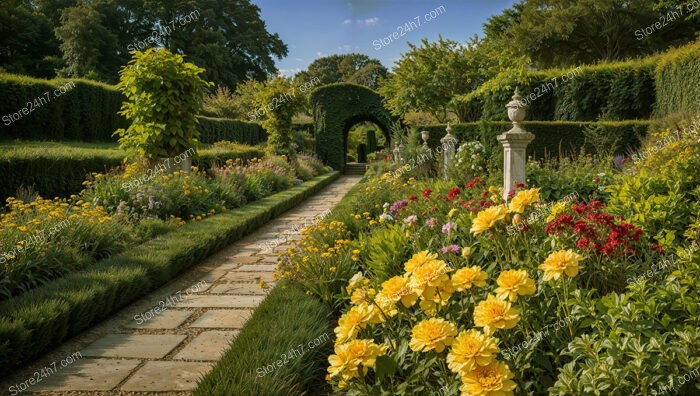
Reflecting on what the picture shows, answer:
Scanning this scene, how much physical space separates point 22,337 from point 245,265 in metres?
2.65

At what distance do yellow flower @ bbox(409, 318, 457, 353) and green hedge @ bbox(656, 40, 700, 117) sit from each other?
10.7 meters

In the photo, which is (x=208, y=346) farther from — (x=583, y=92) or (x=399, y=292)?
(x=583, y=92)

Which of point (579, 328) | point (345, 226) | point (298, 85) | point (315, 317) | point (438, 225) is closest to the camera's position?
point (579, 328)

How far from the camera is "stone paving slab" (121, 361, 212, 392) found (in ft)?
8.23

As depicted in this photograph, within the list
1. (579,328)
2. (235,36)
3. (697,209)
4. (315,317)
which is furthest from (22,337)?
(235,36)

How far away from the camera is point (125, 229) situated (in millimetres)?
5410

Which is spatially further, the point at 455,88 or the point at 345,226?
the point at 455,88

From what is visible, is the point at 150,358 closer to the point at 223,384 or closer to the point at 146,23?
the point at 223,384

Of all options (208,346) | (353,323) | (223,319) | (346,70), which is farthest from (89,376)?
(346,70)

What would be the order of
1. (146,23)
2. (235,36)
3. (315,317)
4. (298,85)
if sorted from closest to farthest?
(315,317), (298,85), (146,23), (235,36)

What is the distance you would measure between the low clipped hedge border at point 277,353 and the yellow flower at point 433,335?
859 mm

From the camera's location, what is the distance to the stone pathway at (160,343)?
258 cm

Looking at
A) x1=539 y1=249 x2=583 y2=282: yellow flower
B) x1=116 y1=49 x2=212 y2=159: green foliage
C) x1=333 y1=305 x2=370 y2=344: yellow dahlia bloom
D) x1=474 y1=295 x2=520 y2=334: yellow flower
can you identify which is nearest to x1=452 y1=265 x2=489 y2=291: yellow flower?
x1=474 y1=295 x2=520 y2=334: yellow flower

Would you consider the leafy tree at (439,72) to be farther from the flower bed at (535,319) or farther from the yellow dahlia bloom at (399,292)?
the yellow dahlia bloom at (399,292)
